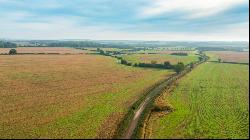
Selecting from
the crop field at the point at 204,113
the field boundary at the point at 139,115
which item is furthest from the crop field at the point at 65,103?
the crop field at the point at 204,113

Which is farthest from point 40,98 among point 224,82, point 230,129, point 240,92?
point 224,82

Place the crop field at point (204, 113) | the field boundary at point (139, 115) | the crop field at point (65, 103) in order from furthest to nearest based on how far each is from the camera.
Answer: the crop field at point (65, 103), the crop field at point (204, 113), the field boundary at point (139, 115)

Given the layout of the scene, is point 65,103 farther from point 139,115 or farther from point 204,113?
point 204,113

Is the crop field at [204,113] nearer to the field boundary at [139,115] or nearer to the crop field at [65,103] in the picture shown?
the field boundary at [139,115]

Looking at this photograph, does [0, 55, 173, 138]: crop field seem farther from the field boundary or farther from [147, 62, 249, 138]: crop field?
[147, 62, 249, 138]: crop field

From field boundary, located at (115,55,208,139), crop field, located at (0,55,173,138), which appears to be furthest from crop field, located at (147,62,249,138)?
crop field, located at (0,55,173,138)

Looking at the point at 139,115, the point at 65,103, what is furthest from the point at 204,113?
the point at 65,103
